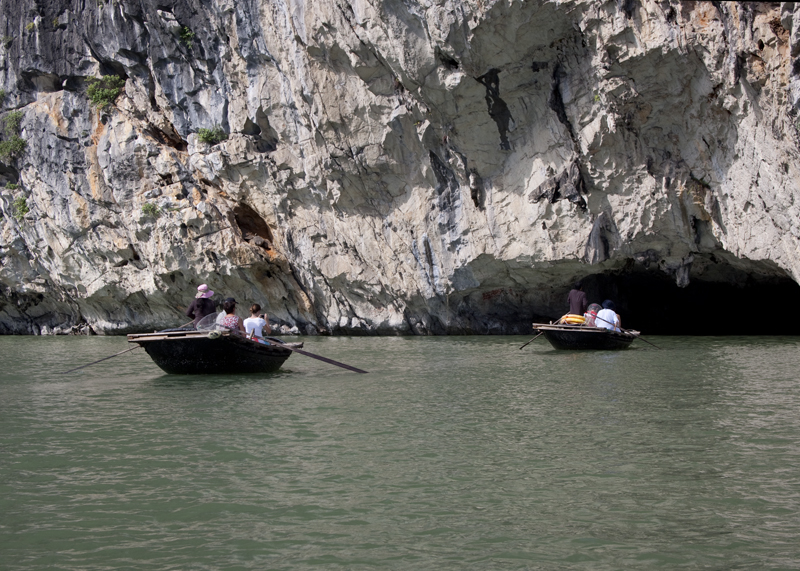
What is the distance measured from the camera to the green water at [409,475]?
4301mm

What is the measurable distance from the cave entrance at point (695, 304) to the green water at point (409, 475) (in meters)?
11.6

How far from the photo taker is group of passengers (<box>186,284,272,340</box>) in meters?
12.7

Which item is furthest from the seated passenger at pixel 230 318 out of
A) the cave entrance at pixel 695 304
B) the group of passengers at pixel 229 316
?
the cave entrance at pixel 695 304

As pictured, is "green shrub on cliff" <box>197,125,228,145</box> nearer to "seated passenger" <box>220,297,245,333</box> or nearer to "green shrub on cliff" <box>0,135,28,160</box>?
"green shrub on cliff" <box>0,135,28,160</box>

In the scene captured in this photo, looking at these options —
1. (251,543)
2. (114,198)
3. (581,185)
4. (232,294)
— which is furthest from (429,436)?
(114,198)

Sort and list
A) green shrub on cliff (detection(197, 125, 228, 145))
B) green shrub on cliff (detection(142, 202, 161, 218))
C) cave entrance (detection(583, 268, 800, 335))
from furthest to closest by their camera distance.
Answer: green shrub on cliff (detection(142, 202, 161, 218)) < green shrub on cliff (detection(197, 125, 228, 145)) < cave entrance (detection(583, 268, 800, 335))

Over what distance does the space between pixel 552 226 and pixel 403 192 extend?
16.7 ft

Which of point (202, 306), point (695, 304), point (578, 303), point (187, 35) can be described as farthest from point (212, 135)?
point (695, 304)

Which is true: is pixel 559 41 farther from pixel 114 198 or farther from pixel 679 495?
pixel 114 198

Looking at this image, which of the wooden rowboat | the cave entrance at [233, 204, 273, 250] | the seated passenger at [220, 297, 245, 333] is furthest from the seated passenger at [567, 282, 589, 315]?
the cave entrance at [233, 204, 273, 250]

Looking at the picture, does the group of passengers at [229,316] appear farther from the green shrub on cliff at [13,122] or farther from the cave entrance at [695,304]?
the green shrub on cliff at [13,122]

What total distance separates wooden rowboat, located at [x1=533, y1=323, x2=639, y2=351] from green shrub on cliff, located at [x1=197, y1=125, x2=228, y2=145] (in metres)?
13.9

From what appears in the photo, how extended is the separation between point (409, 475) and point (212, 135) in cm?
2095

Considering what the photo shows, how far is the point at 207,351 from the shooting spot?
483 inches
